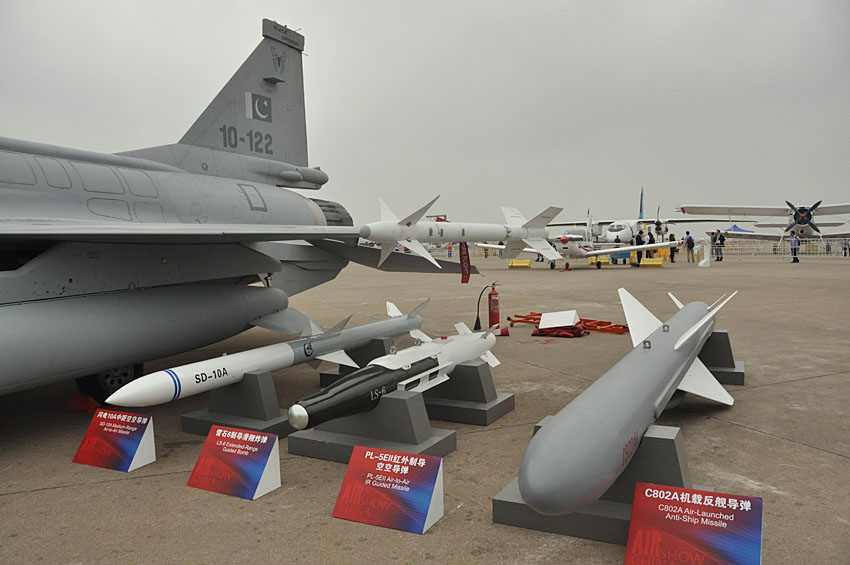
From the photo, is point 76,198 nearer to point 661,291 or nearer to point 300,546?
point 300,546

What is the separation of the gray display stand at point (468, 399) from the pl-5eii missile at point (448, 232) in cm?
224

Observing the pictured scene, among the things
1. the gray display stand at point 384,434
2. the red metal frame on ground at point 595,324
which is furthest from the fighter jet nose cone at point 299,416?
the red metal frame on ground at point 595,324

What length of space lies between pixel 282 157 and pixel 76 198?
3.67m

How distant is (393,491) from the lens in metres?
3.11

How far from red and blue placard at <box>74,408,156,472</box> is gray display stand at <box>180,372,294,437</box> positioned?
641 mm

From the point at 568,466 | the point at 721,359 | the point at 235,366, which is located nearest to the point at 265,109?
the point at 235,366

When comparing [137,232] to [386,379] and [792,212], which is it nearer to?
[386,379]

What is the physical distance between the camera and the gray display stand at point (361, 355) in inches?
237

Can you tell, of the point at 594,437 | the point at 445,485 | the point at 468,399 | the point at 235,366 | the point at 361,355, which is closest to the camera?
the point at 594,437

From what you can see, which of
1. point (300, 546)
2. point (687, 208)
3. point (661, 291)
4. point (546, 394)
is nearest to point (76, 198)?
point (300, 546)

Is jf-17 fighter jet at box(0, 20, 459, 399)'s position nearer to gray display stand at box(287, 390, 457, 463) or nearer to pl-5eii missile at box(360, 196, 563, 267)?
pl-5eii missile at box(360, 196, 563, 267)

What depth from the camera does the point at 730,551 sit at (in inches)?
93.3

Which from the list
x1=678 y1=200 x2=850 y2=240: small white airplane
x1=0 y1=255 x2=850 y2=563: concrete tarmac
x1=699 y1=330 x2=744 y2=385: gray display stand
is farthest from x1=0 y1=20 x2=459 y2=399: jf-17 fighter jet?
x1=678 y1=200 x2=850 y2=240: small white airplane

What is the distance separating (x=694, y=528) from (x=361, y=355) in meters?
4.18
